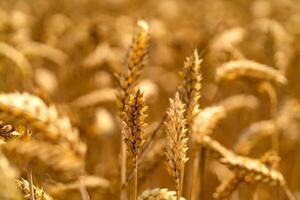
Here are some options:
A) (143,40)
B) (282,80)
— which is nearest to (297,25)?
(282,80)

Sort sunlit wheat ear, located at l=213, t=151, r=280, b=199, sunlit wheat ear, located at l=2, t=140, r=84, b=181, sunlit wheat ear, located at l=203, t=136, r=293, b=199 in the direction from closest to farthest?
sunlit wheat ear, located at l=2, t=140, r=84, b=181 < sunlit wheat ear, located at l=203, t=136, r=293, b=199 < sunlit wheat ear, located at l=213, t=151, r=280, b=199

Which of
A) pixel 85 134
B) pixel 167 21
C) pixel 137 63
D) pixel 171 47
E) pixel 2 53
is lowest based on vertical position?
pixel 137 63

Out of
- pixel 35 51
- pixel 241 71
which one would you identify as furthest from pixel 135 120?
pixel 35 51

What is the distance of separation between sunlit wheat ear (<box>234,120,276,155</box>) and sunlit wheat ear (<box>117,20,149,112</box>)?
0.52 m

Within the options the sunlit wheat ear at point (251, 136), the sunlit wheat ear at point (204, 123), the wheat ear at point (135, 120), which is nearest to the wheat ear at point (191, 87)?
the wheat ear at point (135, 120)

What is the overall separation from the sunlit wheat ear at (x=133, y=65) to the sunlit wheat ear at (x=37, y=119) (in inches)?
7.0

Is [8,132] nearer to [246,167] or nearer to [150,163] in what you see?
[246,167]

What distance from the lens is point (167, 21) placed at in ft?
16.6

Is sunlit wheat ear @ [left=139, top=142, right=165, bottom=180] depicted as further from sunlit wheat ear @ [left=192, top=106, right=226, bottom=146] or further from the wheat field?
sunlit wheat ear @ [left=192, top=106, right=226, bottom=146]

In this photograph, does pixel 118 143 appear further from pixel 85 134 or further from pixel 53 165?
pixel 53 165

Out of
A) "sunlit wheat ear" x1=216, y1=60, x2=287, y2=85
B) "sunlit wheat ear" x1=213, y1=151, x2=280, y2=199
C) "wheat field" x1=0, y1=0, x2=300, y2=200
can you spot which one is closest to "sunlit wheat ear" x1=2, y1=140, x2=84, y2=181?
"wheat field" x1=0, y1=0, x2=300, y2=200

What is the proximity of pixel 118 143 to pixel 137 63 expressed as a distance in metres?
1.60

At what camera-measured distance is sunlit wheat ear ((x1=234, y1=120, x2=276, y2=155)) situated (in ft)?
5.09

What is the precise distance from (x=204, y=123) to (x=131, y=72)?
27 cm
